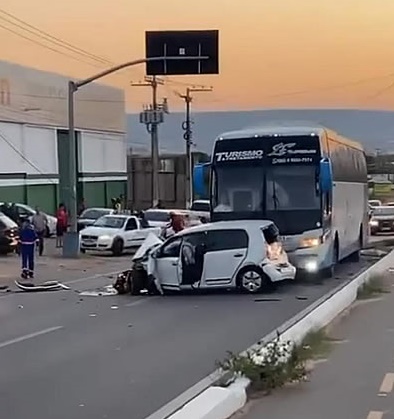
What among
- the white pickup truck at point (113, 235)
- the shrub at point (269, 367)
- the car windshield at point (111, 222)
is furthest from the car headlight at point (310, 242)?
the car windshield at point (111, 222)

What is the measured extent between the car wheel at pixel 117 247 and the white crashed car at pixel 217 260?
18549mm

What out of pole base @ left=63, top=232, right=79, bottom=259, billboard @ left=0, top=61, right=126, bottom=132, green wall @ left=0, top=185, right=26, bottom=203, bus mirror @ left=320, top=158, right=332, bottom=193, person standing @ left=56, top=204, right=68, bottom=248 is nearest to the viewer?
bus mirror @ left=320, top=158, right=332, bottom=193

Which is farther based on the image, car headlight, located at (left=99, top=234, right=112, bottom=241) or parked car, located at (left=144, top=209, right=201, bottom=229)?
parked car, located at (left=144, top=209, right=201, bottom=229)

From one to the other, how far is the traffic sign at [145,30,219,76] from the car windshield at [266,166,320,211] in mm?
10500

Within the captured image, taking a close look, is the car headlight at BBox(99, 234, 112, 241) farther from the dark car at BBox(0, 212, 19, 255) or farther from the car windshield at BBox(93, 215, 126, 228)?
the dark car at BBox(0, 212, 19, 255)

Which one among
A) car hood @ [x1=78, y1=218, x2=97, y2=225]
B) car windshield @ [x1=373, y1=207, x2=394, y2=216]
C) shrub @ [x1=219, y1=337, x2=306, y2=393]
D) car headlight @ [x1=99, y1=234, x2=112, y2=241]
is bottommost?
car headlight @ [x1=99, y1=234, x2=112, y2=241]

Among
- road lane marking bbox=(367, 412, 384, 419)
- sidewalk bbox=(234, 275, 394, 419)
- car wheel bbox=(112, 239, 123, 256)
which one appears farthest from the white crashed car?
car wheel bbox=(112, 239, 123, 256)

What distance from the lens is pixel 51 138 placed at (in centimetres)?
6638

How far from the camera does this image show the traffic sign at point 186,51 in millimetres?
36625

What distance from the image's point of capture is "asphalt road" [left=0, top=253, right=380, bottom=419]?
11.4m

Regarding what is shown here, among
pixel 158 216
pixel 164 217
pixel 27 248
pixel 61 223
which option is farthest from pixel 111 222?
pixel 27 248

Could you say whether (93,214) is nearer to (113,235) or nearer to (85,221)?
(85,221)

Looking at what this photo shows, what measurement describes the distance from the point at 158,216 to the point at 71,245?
10903 mm

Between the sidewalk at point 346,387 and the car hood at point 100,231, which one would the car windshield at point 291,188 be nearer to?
the sidewalk at point 346,387
